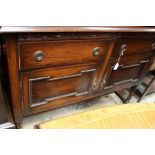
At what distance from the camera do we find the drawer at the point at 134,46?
0.88m

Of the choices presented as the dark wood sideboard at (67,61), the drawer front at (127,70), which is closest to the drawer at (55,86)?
the dark wood sideboard at (67,61)

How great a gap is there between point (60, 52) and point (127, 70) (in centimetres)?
50

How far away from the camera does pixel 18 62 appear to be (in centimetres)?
66

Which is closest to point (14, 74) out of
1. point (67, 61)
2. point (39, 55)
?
point (39, 55)

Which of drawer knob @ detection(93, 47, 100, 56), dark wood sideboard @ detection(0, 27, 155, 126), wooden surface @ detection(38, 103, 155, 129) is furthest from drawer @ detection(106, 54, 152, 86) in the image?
wooden surface @ detection(38, 103, 155, 129)

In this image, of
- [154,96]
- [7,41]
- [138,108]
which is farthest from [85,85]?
[154,96]

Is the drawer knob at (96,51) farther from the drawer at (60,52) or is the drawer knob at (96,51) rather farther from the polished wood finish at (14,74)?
the polished wood finish at (14,74)

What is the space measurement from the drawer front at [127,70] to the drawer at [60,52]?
0.53ft

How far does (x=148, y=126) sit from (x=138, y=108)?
3.3 inches

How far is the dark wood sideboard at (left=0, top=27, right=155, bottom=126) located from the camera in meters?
0.64

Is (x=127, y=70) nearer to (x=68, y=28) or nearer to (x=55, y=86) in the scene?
(x=55, y=86)

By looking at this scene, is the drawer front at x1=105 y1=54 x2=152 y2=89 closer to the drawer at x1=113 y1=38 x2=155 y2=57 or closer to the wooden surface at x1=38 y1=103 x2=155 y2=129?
the drawer at x1=113 y1=38 x2=155 y2=57
